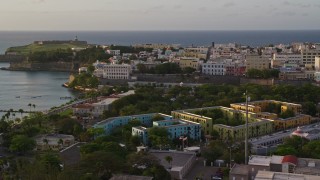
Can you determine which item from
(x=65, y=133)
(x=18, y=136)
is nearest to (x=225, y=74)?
(x=65, y=133)

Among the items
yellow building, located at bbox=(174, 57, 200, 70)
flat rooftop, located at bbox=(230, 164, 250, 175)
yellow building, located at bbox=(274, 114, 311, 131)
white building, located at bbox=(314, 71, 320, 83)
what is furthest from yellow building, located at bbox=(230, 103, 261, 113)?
yellow building, located at bbox=(174, 57, 200, 70)

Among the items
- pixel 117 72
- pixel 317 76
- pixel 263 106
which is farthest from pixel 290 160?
pixel 117 72

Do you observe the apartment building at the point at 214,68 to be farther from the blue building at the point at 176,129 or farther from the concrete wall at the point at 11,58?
the concrete wall at the point at 11,58

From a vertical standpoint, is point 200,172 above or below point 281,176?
below

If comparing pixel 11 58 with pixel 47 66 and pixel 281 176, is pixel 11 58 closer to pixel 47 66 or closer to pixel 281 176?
pixel 47 66

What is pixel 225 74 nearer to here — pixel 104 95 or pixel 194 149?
pixel 104 95
